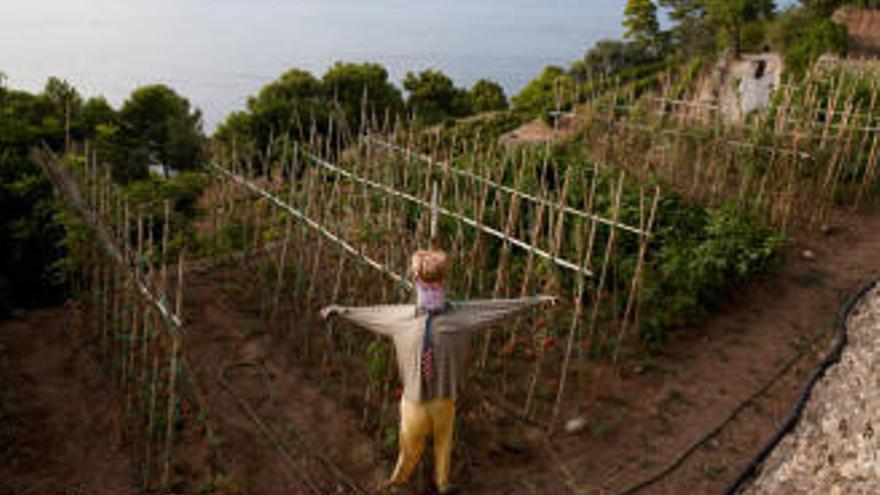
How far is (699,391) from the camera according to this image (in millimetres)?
4930

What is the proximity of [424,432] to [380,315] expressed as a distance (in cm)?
66

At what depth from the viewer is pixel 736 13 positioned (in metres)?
19.4

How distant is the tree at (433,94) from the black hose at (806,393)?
15.6 meters

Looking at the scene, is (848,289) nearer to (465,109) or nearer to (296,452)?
(296,452)

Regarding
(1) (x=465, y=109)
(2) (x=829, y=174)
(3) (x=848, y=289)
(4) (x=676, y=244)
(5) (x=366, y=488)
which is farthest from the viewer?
(1) (x=465, y=109)

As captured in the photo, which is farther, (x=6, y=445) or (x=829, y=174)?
(x=829, y=174)

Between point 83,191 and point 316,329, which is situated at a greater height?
point 83,191

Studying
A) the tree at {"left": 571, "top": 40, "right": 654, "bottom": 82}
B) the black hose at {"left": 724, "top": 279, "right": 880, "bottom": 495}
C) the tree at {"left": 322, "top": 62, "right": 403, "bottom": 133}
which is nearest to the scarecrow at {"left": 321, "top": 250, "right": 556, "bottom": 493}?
the black hose at {"left": 724, "top": 279, "right": 880, "bottom": 495}

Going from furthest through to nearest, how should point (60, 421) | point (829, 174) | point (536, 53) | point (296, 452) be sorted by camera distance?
point (536, 53) → point (829, 174) → point (60, 421) → point (296, 452)

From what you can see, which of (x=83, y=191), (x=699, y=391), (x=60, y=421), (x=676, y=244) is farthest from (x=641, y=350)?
(x=83, y=191)

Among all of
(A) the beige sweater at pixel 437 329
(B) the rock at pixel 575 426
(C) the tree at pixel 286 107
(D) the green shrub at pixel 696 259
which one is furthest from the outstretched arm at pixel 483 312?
(C) the tree at pixel 286 107

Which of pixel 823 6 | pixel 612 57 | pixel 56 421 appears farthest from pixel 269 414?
pixel 612 57

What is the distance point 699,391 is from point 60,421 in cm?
441

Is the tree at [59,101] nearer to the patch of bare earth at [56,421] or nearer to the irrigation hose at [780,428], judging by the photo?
the patch of bare earth at [56,421]
